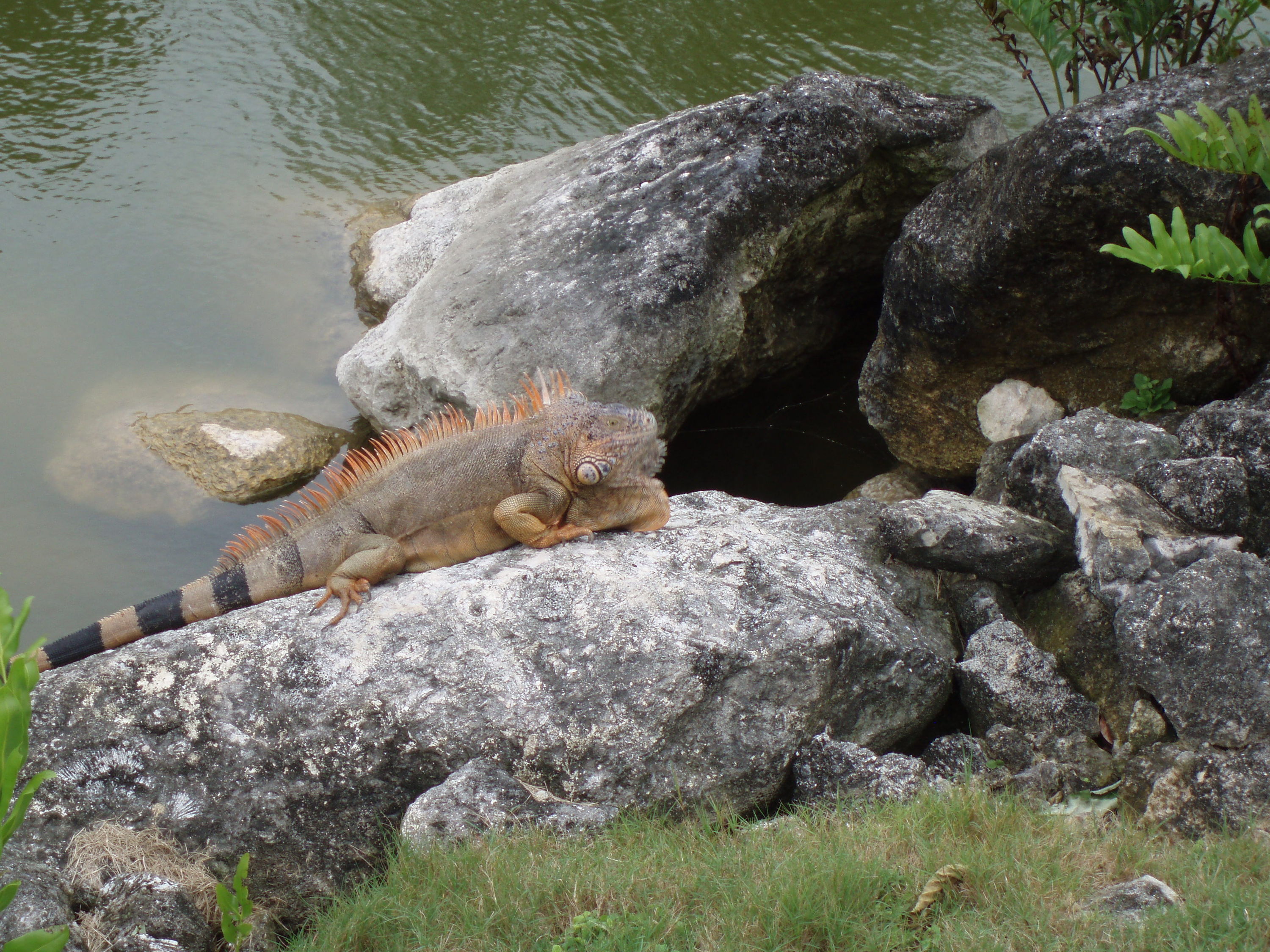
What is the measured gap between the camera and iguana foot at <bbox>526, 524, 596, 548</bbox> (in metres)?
4.31

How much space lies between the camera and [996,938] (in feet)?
8.79

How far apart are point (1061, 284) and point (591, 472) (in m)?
2.66

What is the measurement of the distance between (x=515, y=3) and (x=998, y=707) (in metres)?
9.94

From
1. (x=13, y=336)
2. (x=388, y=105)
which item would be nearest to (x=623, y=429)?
(x=13, y=336)

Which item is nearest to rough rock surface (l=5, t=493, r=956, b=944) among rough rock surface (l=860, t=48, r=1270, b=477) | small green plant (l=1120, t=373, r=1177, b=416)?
small green plant (l=1120, t=373, r=1177, b=416)

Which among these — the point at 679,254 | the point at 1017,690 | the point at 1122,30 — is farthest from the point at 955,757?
the point at 1122,30

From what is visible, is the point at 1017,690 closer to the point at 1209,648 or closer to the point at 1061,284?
the point at 1209,648

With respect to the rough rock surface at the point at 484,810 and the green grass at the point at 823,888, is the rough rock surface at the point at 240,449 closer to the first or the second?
the rough rock surface at the point at 484,810

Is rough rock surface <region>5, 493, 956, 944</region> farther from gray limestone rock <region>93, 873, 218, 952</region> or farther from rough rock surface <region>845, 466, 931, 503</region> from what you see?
rough rock surface <region>845, 466, 931, 503</region>

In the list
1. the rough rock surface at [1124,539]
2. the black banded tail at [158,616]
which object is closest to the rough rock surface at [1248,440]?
the rough rock surface at [1124,539]

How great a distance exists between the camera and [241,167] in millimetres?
9492

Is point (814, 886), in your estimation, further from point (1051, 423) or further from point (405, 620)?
point (1051, 423)

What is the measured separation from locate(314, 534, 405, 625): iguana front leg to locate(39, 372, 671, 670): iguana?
0.04ft

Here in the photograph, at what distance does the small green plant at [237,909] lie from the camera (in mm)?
3070
